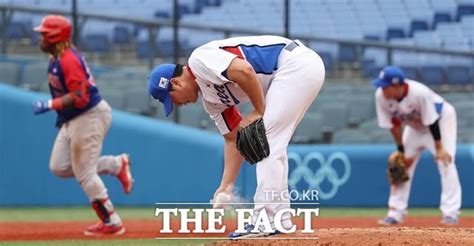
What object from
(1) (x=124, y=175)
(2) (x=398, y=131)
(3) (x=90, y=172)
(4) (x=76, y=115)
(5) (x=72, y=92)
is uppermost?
(5) (x=72, y=92)

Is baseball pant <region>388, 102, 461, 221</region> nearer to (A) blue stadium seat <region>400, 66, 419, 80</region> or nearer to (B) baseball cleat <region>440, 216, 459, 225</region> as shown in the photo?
(B) baseball cleat <region>440, 216, 459, 225</region>

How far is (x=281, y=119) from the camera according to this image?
7738mm

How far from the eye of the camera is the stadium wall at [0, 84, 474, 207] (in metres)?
15.7

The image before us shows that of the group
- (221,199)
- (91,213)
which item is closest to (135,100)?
(91,213)

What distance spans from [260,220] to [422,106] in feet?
16.8

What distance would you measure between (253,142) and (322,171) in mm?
8296

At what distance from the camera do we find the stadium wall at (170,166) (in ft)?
51.4

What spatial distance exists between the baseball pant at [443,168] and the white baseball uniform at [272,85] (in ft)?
15.9

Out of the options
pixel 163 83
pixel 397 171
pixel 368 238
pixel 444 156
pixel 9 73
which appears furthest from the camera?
pixel 9 73

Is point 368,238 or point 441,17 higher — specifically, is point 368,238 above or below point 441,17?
below

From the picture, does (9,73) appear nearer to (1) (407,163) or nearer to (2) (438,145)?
(1) (407,163)

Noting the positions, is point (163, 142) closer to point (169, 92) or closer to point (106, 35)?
point (106, 35)

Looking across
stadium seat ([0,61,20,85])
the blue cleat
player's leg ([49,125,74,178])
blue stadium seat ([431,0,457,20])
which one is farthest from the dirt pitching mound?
stadium seat ([0,61,20,85])

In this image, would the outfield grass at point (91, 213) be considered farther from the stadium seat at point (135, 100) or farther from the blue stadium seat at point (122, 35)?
the blue stadium seat at point (122, 35)
